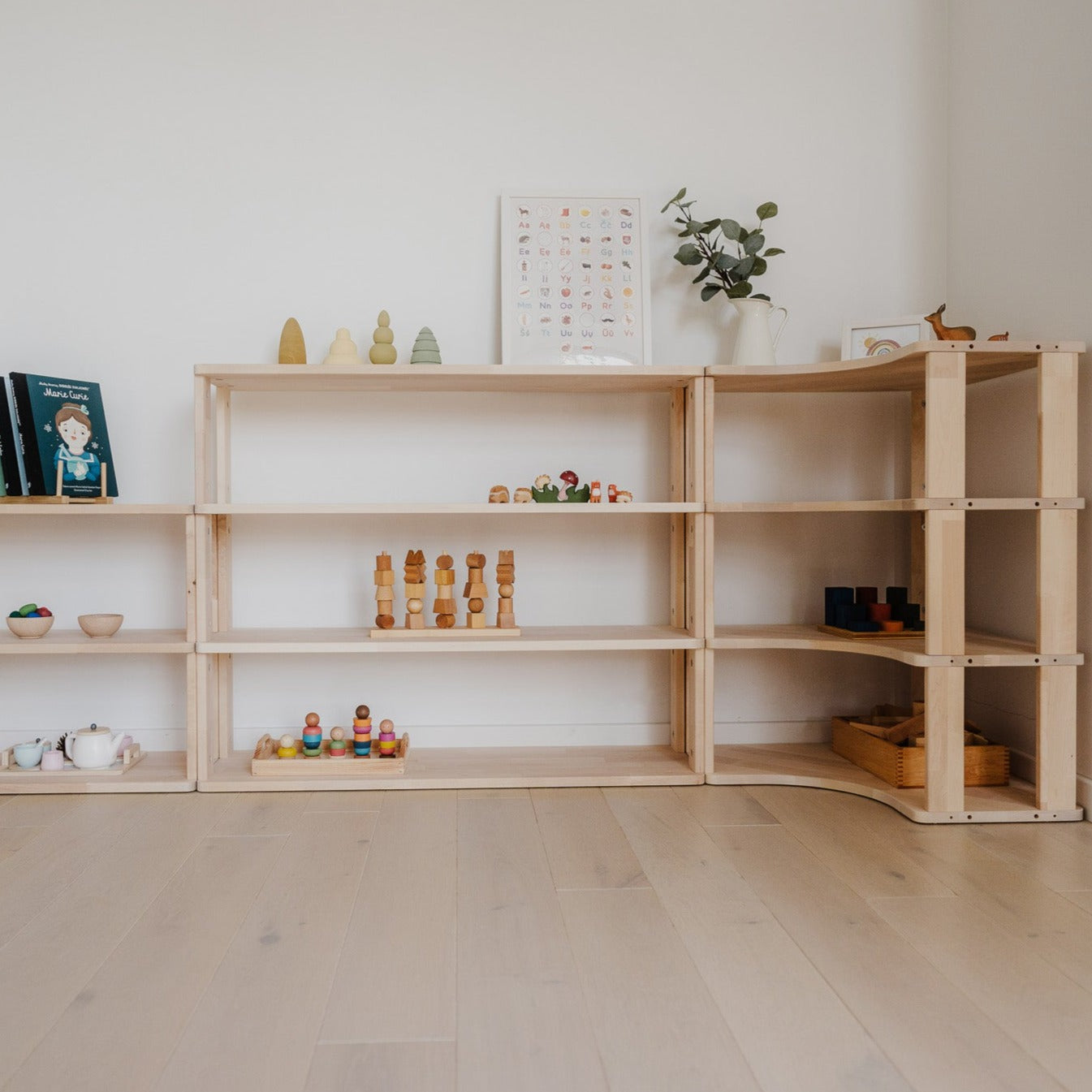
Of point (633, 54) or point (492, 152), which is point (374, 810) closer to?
point (492, 152)

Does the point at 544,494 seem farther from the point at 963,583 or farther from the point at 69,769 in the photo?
the point at 69,769

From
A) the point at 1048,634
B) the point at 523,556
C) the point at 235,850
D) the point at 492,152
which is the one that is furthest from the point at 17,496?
the point at 1048,634

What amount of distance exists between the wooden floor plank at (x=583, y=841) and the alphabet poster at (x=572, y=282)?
44.3 inches

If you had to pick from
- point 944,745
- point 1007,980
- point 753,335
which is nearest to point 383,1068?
point 1007,980

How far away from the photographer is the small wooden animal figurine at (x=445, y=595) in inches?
97.9

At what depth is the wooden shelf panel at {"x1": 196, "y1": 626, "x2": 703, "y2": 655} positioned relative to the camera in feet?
7.55

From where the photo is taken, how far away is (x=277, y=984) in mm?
1347

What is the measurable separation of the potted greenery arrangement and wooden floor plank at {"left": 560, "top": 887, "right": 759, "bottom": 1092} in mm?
1459

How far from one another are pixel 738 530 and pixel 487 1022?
173 cm

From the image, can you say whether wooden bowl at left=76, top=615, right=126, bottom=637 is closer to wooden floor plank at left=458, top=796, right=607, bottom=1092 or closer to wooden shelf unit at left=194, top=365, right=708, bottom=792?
wooden shelf unit at left=194, top=365, right=708, bottom=792

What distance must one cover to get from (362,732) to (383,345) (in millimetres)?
986

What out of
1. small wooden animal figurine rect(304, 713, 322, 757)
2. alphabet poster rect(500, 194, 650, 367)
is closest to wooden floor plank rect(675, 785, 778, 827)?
small wooden animal figurine rect(304, 713, 322, 757)

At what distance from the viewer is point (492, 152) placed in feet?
8.65

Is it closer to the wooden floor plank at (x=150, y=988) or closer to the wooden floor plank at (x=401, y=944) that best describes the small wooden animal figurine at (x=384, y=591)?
the wooden floor plank at (x=401, y=944)
